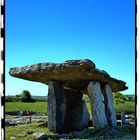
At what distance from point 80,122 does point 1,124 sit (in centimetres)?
639

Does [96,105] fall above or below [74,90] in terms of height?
below

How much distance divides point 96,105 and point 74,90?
83cm

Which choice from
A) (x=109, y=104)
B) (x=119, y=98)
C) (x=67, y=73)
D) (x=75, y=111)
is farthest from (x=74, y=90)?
(x=67, y=73)

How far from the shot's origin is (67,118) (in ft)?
25.3

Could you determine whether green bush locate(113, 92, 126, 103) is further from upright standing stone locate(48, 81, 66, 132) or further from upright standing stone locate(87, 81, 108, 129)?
upright standing stone locate(48, 81, 66, 132)

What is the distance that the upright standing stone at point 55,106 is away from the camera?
701 centimetres

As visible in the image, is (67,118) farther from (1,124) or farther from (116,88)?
(1,124)

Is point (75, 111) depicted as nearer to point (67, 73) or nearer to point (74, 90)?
point (74, 90)

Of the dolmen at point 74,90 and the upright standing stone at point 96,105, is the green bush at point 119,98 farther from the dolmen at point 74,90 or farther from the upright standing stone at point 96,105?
the upright standing stone at point 96,105

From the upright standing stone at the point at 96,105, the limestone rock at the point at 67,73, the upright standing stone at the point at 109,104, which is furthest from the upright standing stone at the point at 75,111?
the upright standing stone at the point at 96,105

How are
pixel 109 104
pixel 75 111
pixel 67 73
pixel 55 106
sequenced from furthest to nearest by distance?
1. pixel 75 111
2. pixel 109 104
3. pixel 55 106
4. pixel 67 73

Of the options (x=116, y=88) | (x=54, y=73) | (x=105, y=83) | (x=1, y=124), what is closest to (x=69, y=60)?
(x=54, y=73)

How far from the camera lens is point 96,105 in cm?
718

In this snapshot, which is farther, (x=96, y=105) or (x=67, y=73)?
(x=96, y=105)
